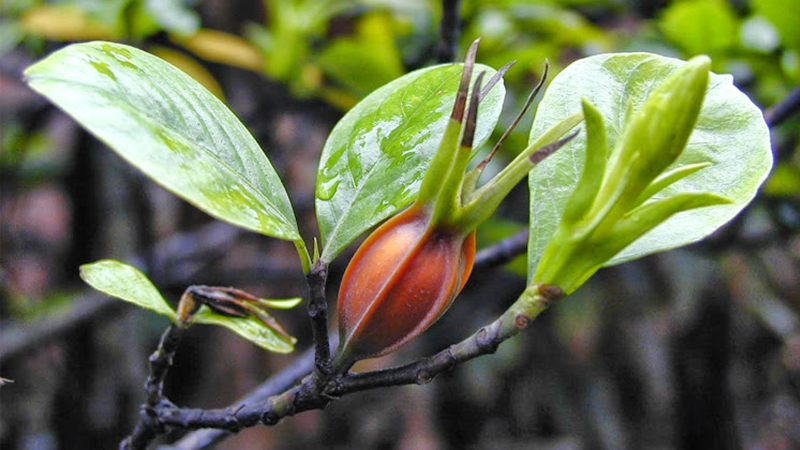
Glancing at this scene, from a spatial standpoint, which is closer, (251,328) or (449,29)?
(251,328)

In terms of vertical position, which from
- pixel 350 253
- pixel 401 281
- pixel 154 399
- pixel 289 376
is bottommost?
pixel 350 253

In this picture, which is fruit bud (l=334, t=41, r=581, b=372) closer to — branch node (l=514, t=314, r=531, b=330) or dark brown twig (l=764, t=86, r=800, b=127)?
branch node (l=514, t=314, r=531, b=330)

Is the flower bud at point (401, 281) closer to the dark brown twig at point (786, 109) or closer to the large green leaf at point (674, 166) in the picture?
the large green leaf at point (674, 166)

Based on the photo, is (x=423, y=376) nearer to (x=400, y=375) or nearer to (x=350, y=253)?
(x=400, y=375)

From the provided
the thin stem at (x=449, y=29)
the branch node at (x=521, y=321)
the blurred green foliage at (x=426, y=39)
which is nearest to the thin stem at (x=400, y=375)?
the branch node at (x=521, y=321)

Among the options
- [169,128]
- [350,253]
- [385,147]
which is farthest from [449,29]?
[350,253]

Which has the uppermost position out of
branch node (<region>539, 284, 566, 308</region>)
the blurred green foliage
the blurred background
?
branch node (<region>539, 284, 566, 308</region>)

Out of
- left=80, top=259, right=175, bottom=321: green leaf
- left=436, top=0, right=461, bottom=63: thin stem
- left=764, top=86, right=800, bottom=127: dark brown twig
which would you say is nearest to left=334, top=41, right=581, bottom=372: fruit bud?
left=80, top=259, right=175, bottom=321: green leaf

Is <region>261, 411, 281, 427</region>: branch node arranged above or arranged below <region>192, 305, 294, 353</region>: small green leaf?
below
